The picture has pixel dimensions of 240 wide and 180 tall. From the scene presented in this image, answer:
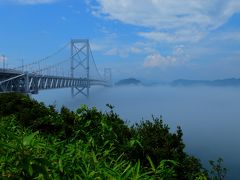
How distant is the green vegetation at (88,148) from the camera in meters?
4.75

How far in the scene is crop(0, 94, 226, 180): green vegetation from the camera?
4754mm

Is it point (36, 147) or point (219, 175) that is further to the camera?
point (219, 175)

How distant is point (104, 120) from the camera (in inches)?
370

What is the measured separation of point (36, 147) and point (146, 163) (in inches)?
103

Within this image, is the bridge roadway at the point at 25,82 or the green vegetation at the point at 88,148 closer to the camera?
the green vegetation at the point at 88,148

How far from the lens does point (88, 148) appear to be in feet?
25.2

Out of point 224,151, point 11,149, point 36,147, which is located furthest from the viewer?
point 224,151

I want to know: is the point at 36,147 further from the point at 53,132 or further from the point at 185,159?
the point at 53,132

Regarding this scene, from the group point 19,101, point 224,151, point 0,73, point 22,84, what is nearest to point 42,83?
point 22,84

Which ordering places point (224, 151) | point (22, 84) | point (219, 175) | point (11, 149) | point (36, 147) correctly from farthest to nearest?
point (224, 151)
point (22, 84)
point (219, 175)
point (36, 147)
point (11, 149)

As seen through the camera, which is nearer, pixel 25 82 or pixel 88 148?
pixel 88 148

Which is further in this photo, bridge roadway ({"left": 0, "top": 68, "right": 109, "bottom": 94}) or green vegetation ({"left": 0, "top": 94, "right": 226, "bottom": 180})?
bridge roadway ({"left": 0, "top": 68, "right": 109, "bottom": 94})

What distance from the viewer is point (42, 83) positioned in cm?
7256

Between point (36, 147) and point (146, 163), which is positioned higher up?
point (36, 147)
